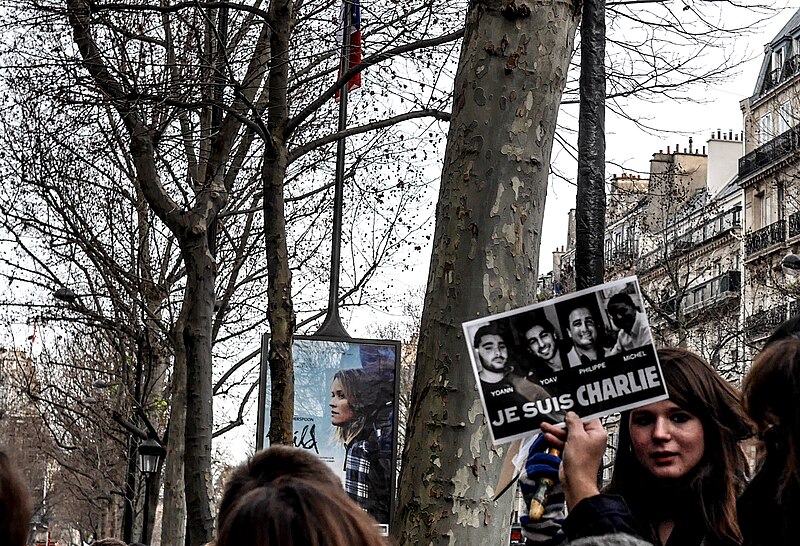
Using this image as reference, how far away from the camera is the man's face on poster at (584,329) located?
10.1ft

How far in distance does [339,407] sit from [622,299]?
8.48m

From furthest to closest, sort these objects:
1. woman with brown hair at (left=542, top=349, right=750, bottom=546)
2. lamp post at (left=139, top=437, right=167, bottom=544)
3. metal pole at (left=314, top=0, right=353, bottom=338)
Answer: lamp post at (left=139, top=437, right=167, bottom=544), metal pole at (left=314, top=0, right=353, bottom=338), woman with brown hair at (left=542, top=349, right=750, bottom=546)

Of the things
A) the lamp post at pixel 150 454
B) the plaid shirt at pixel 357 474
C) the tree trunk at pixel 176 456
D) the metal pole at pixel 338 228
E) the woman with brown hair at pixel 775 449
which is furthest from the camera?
the lamp post at pixel 150 454

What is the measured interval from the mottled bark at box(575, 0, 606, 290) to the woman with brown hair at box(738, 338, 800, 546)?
2551 millimetres

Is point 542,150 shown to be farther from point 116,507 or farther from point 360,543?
point 116,507

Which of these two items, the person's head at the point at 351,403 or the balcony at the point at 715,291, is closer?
the person's head at the point at 351,403

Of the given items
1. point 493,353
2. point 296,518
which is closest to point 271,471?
point 296,518

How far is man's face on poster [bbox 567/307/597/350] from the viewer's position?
3.08 metres

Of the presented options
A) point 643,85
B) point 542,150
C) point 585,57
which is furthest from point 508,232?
point 643,85

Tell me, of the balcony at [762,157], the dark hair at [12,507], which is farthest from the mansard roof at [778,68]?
the dark hair at [12,507]

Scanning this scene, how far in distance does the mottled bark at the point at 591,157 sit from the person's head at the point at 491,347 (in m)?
2.23

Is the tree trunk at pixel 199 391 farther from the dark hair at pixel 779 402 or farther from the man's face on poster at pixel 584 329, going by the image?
the dark hair at pixel 779 402

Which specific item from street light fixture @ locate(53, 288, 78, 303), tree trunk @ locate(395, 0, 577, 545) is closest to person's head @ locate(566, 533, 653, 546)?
tree trunk @ locate(395, 0, 577, 545)

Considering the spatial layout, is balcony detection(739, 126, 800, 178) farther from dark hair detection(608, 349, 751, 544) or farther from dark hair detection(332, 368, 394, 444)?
dark hair detection(608, 349, 751, 544)
